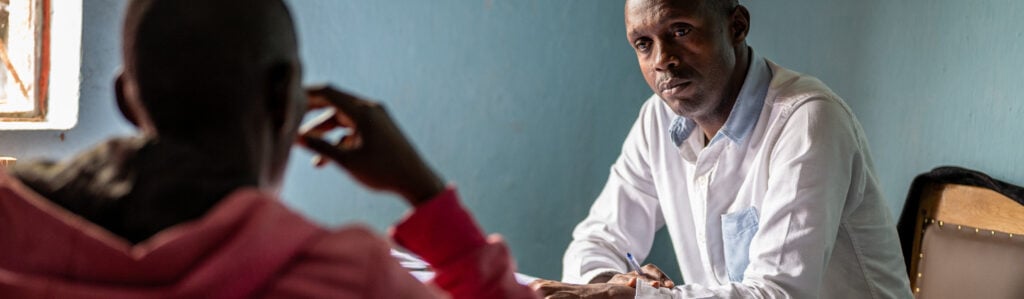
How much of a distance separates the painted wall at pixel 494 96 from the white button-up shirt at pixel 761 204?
21.7 inches

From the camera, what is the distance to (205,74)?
692mm

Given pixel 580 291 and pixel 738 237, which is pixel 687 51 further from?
pixel 580 291

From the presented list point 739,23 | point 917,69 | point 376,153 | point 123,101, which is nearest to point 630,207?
point 739,23

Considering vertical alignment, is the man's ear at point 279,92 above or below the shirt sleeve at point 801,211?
above

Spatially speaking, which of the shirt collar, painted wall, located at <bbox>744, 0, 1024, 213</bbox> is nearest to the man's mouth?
the shirt collar

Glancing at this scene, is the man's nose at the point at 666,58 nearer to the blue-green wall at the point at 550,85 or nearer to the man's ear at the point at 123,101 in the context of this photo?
the blue-green wall at the point at 550,85

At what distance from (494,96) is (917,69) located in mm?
1167

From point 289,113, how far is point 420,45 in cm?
200

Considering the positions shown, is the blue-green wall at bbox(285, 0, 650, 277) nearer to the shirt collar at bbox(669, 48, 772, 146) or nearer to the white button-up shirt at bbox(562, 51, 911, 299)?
the white button-up shirt at bbox(562, 51, 911, 299)

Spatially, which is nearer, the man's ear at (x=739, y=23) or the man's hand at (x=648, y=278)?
the man's hand at (x=648, y=278)

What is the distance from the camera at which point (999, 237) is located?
2.13 metres

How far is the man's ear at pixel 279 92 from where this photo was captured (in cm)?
75

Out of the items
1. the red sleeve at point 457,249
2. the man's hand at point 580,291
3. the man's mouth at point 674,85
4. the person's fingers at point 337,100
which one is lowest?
the man's hand at point 580,291

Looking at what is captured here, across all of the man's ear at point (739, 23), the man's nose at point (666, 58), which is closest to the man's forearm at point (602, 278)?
the man's nose at point (666, 58)
